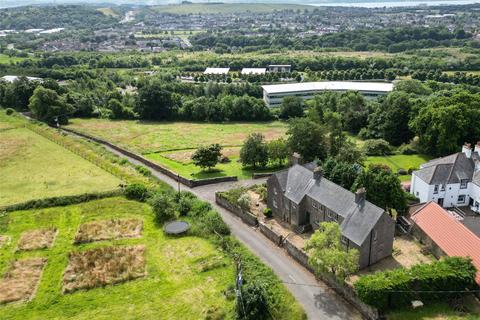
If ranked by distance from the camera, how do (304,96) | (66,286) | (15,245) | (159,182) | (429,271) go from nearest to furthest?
(429,271)
(66,286)
(15,245)
(159,182)
(304,96)

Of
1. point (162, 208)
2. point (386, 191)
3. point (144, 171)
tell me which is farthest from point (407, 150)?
point (162, 208)

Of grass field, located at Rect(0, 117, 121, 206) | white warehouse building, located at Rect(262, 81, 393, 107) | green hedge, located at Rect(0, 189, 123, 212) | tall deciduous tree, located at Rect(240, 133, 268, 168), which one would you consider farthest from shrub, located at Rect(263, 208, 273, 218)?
white warehouse building, located at Rect(262, 81, 393, 107)

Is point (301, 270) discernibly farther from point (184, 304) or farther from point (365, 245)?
point (184, 304)

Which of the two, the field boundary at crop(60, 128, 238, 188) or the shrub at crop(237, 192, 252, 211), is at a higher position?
the shrub at crop(237, 192, 252, 211)

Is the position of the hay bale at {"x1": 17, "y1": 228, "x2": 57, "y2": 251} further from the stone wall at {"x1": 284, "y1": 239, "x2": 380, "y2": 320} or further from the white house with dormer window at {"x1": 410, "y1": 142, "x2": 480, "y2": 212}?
the white house with dormer window at {"x1": 410, "y1": 142, "x2": 480, "y2": 212}

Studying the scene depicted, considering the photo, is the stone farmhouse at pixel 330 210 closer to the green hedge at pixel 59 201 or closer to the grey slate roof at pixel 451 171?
the grey slate roof at pixel 451 171

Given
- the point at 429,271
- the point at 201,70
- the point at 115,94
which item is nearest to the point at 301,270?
the point at 429,271

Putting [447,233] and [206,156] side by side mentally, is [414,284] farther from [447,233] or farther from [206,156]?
[206,156]
